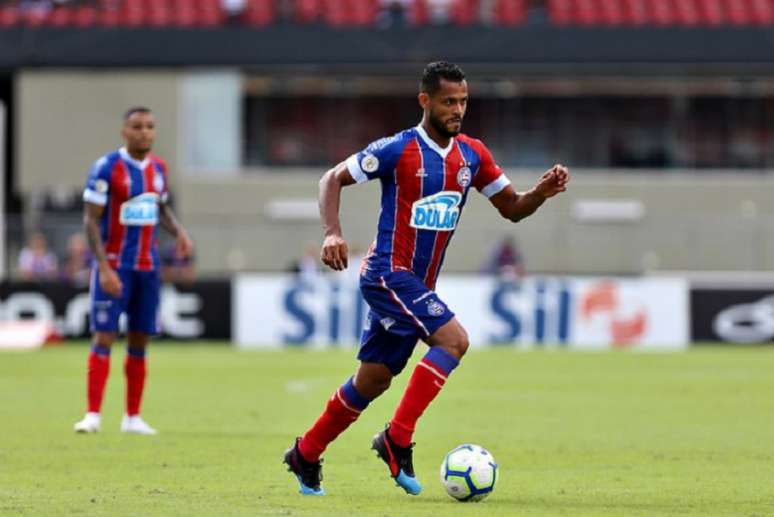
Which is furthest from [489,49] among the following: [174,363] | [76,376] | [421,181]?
[421,181]

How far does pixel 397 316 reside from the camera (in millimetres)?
8000

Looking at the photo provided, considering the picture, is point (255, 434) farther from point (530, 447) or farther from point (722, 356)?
point (722, 356)

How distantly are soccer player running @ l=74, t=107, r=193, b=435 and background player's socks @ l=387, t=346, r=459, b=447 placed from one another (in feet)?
14.5

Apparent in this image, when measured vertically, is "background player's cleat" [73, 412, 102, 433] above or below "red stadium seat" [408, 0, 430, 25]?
below

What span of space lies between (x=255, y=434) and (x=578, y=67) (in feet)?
66.7

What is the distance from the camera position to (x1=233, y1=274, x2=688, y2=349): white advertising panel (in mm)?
25500

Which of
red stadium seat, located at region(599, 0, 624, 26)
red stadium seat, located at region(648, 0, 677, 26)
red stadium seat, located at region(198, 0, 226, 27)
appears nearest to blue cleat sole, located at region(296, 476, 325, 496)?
red stadium seat, located at region(198, 0, 226, 27)

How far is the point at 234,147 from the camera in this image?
31.8m

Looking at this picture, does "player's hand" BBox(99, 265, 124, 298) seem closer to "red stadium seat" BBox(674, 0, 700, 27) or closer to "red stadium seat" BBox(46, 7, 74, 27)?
"red stadium seat" BBox(46, 7, 74, 27)

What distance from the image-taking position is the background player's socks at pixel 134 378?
12133 millimetres

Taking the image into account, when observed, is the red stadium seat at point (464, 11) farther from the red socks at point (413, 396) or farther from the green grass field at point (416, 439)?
the red socks at point (413, 396)

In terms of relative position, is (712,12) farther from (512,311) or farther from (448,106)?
(448,106)

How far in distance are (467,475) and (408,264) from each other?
108cm

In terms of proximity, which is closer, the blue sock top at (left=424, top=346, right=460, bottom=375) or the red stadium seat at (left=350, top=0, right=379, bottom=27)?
the blue sock top at (left=424, top=346, right=460, bottom=375)
